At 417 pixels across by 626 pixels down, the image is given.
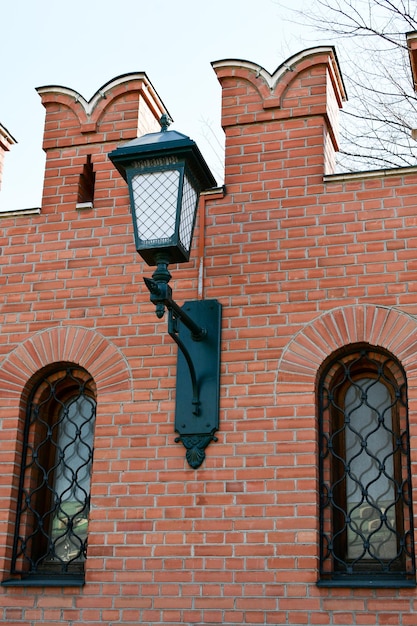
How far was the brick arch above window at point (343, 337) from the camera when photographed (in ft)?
17.6

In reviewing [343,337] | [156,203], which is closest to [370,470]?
[343,337]

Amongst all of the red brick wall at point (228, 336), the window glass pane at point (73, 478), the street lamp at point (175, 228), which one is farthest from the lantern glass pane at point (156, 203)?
the window glass pane at point (73, 478)

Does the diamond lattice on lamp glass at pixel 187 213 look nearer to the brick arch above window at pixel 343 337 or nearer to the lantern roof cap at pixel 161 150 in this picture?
the lantern roof cap at pixel 161 150

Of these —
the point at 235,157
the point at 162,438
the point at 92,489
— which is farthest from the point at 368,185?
the point at 92,489

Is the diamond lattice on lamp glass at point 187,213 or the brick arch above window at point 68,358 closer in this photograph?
the diamond lattice on lamp glass at point 187,213

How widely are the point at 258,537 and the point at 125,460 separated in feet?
3.13

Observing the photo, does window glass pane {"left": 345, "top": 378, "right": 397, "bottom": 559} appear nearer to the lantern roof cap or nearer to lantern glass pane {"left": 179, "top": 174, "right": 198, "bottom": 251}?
lantern glass pane {"left": 179, "top": 174, "right": 198, "bottom": 251}

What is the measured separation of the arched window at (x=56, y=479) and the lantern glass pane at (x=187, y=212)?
134 centimetres

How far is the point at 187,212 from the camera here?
5.18 metres

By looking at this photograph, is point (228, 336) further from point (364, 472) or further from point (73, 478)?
point (73, 478)

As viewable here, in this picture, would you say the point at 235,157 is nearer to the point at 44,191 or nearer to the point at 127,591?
the point at 44,191

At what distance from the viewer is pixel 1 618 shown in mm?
5477

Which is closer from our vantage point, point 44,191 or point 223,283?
point 223,283

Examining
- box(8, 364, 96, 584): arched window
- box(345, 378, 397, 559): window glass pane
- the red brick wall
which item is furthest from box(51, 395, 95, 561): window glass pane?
box(345, 378, 397, 559): window glass pane
